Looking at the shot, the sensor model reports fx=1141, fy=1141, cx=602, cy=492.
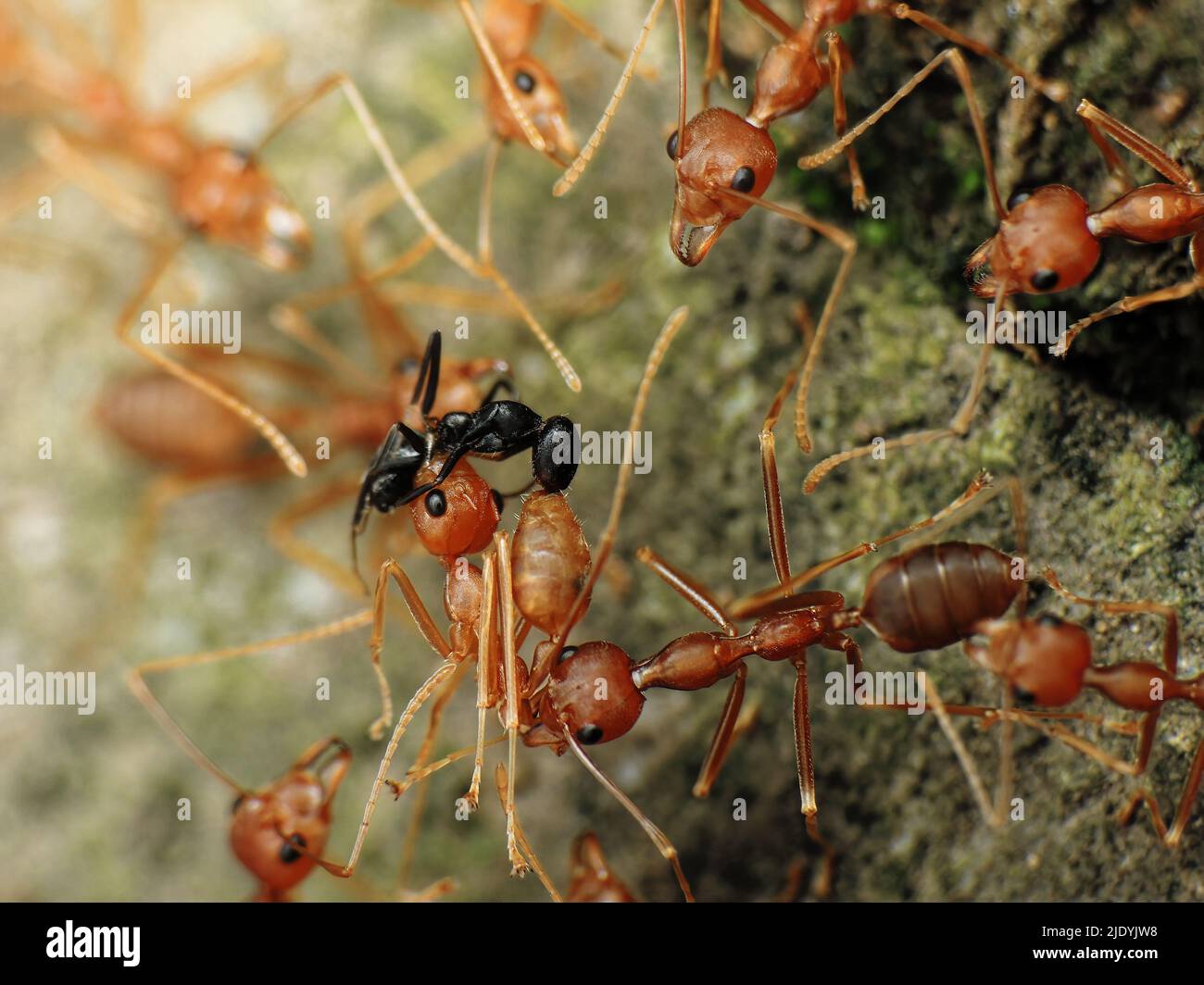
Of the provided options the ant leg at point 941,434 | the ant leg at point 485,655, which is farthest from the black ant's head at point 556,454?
the ant leg at point 941,434

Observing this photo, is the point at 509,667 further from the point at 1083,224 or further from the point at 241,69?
the point at 241,69

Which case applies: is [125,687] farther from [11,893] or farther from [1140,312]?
[1140,312]

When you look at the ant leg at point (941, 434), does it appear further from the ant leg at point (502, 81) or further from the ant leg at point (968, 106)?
the ant leg at point (502, 81)

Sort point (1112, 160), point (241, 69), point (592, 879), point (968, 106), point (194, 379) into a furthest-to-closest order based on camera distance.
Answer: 1. point (241, 69)
2. point (194, 379)
3. point (592, 879)
4. point (968, 106)
5. point (1112, 160)

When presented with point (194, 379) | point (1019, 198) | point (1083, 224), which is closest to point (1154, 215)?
point (1083, 224)

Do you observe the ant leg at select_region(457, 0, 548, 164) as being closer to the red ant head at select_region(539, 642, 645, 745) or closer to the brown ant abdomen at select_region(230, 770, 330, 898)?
the red ant head at select_region(539, 642, 645, 745)

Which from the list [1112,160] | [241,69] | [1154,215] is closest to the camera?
[1154,215]

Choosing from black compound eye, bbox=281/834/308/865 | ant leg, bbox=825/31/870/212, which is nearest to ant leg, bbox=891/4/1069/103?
ant leg, bbox=825/31/870/212
